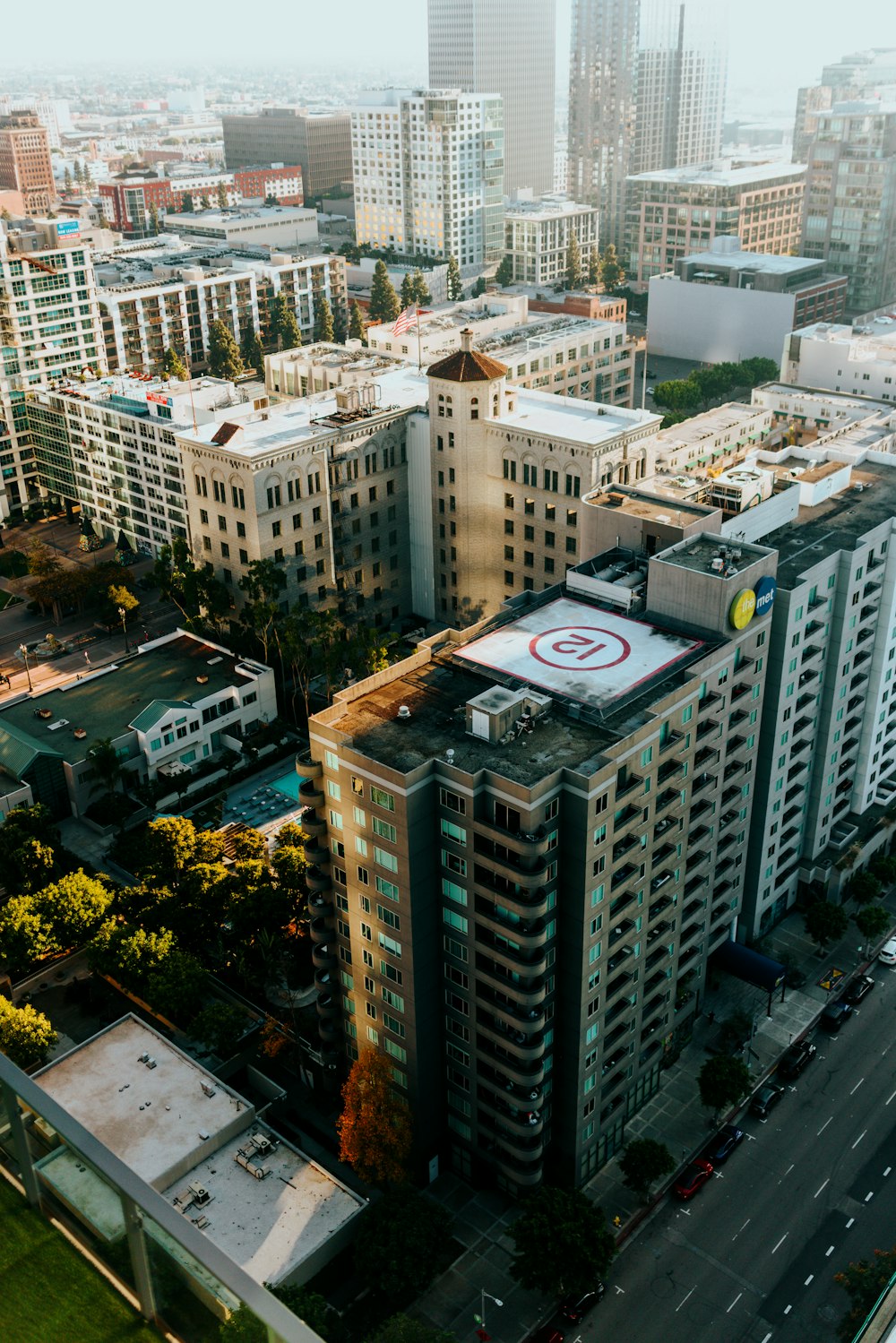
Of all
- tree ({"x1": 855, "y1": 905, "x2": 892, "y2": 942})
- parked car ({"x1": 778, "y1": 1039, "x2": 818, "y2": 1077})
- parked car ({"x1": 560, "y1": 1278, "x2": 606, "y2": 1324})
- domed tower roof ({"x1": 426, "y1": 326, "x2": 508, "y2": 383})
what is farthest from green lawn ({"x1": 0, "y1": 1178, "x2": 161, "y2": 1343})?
domed tower roof ({"x1": 426, "y1": 326, "x2": 508, "y2": 383})

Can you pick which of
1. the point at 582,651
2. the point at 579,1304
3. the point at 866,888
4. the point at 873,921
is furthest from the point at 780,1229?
the point at 582,651

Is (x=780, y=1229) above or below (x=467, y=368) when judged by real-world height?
below

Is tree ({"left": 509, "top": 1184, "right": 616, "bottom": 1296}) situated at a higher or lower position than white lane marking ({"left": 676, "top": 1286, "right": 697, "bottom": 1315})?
higher

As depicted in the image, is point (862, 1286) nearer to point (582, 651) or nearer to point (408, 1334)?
point (408, 1334)

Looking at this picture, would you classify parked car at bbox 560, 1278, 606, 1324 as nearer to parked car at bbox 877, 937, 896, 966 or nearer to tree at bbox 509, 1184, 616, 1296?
tree at bbox 509, 1184, 616, 1296

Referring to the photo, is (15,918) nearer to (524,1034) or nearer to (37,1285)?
(524,1034)

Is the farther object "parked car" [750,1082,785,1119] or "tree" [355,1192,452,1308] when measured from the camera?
Result: "parked car" [750,1082,785,1119]

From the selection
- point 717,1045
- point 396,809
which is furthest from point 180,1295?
point 717,1045
